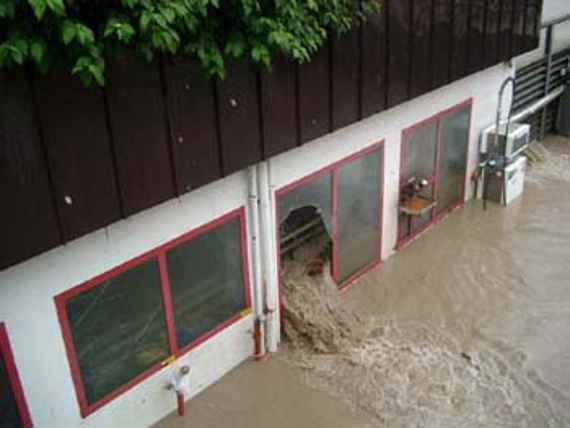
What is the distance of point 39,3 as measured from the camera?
13.0 ft

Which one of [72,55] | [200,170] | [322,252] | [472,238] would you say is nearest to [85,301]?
[200,170]

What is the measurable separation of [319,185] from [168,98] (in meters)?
3.01

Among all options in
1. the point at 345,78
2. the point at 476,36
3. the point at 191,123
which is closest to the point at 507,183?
the point at 476,36

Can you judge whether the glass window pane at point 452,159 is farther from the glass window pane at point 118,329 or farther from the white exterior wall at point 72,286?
the glass window pane at point 118,329

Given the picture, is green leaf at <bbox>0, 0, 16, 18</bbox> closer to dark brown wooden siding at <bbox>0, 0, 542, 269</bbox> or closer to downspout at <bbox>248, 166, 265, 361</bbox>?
dark brown wooden siding at <bbox>0, 0, 542, 269</bbox>

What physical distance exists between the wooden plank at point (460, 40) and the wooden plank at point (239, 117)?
386cm

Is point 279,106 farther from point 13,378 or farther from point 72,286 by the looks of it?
point 13,378

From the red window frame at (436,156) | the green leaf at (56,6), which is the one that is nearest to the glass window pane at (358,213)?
the red window frame at (436,156)

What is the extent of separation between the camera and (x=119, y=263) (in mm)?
6133

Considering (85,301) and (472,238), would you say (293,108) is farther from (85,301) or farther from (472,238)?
(472,238)

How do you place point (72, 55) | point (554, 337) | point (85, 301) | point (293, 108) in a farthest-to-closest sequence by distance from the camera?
1. point (554, 337)
2. point (293, 108)
3. point (85, 301)
4. point (72, 55)

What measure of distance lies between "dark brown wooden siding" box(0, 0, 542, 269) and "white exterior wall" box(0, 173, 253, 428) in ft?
1.30

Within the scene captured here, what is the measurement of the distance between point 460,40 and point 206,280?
16.2 ft

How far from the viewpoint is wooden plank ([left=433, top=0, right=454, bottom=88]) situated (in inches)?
338
